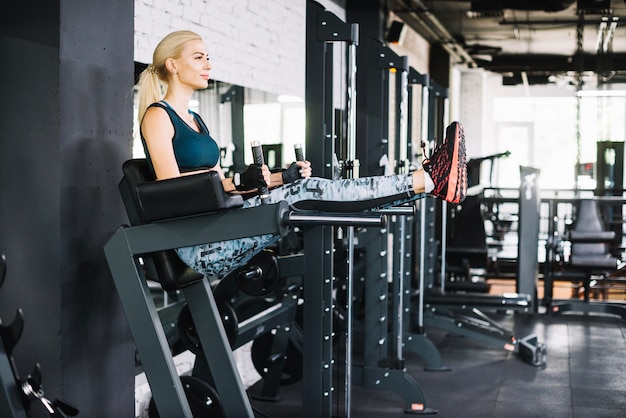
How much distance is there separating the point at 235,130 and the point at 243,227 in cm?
234

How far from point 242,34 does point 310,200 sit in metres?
2.28

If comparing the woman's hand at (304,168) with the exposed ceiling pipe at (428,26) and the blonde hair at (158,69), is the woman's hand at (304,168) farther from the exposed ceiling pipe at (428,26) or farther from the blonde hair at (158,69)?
the exposed ceiling pipe at (428,26)

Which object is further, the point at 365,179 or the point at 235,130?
the point at 235,130

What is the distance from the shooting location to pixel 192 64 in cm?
278

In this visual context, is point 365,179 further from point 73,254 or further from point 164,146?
point 73,254

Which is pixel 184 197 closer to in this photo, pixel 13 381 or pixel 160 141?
pixel 160 141

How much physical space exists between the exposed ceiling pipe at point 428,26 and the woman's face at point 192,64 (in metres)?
6.81

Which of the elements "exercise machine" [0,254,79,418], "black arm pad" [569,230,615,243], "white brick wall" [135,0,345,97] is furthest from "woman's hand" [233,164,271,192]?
"black arm pad" [569,230,615,243]

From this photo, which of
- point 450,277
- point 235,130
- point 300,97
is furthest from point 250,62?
point 450,277

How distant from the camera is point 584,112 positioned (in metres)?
17.6

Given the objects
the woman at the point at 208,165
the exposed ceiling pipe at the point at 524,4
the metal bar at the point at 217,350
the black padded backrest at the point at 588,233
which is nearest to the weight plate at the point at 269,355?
the metal bar at the point at 217,350

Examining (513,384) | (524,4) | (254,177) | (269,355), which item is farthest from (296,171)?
(524,4)

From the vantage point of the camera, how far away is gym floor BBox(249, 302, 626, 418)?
14.1 ft

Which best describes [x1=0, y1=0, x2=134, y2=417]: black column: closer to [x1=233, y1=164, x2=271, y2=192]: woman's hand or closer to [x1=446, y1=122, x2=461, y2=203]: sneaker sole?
[x1=233, y1=164, x2=271, y2=192]: woman's hand
